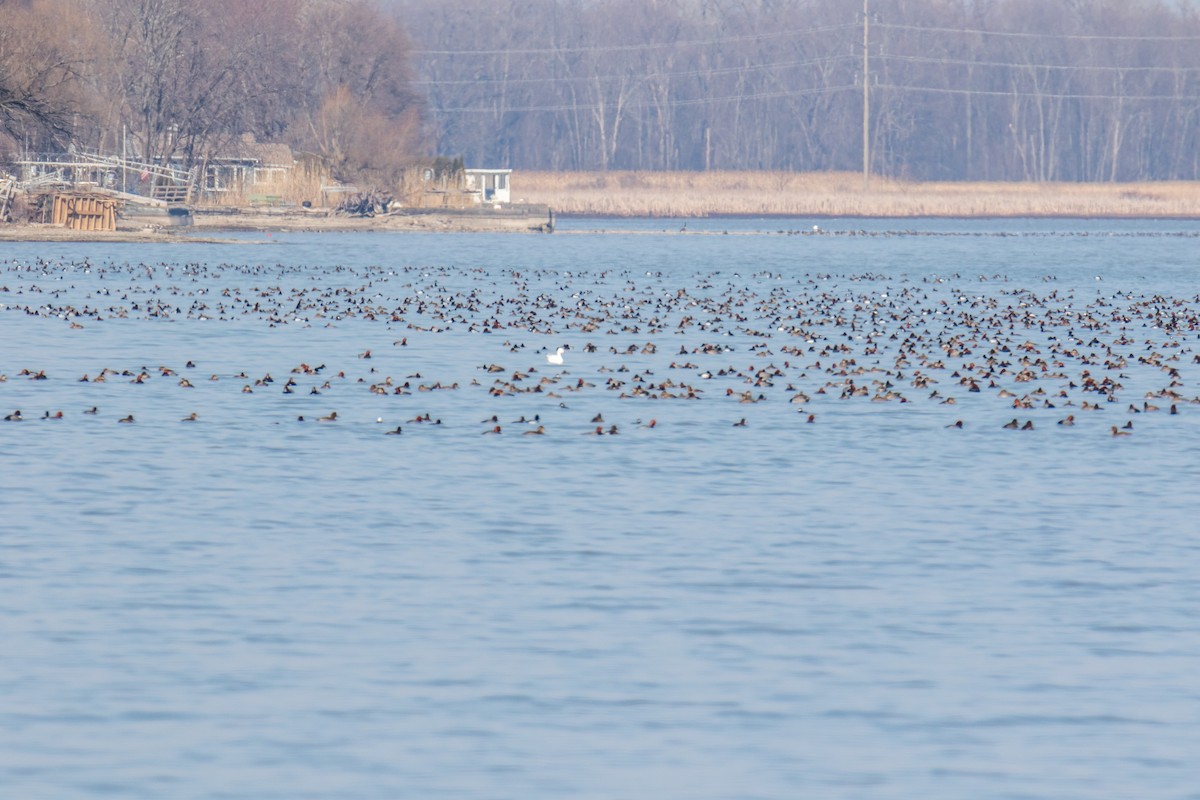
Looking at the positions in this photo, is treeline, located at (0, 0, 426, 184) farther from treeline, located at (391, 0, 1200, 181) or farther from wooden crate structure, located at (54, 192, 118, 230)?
treeline, located at (391, 0, 1200, 181)

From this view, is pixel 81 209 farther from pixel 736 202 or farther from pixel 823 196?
pixel 823 196

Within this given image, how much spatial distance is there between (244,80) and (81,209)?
106 ft

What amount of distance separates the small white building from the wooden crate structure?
1204 inches

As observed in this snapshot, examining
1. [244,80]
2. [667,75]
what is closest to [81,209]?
[244,80]

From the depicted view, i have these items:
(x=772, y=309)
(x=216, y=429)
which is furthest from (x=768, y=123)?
(x=216, y=429)

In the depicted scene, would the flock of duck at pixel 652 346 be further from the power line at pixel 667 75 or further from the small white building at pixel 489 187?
the power line at pixel 667 75

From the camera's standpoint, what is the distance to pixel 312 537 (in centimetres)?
1627

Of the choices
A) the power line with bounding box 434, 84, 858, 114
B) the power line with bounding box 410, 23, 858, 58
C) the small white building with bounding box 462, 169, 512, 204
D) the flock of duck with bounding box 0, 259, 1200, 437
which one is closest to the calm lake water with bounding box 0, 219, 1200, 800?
the flock of duck with bounding box 0, 259, 1200, 437

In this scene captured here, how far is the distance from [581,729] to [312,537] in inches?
237

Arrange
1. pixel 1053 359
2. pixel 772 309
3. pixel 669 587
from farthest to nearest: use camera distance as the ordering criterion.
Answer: pixel 772 309, pixel 1053 359, pixel 669 587

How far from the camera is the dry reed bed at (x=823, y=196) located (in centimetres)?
11972

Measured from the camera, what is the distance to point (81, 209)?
8062 cm

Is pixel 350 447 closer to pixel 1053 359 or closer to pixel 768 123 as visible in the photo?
pixel 1053 359

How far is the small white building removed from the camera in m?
110
